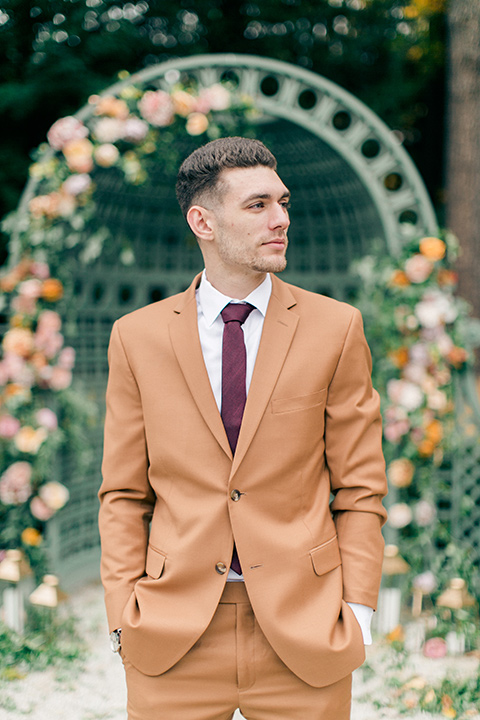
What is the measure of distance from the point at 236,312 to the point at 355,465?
480 millimetres

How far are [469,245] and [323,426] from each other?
4.54 meters

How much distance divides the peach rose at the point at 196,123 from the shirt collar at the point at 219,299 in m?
1.59

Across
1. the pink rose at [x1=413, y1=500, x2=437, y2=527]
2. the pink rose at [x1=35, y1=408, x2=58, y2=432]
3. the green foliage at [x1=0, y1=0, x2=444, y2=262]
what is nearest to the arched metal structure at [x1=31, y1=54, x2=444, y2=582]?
the pink rose at [x1=35, y1=408, x2=58, y2=432]

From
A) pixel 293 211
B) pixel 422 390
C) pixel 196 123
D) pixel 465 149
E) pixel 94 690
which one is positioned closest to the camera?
pixel 94 690

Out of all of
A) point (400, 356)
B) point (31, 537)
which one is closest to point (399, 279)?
point (400, 356)

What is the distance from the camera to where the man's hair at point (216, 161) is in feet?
4.98

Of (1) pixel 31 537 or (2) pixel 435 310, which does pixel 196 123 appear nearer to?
(2) pixel 435 310

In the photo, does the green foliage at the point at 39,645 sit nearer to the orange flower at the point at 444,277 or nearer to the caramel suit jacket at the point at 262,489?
the caramel suit jacket at the point at 262,489

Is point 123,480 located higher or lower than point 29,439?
higher

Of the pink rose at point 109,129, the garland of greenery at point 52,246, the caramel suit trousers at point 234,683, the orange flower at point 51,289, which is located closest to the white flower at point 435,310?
the garland of greenery at point 52,246

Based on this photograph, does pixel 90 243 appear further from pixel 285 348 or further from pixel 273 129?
pixel 285 348

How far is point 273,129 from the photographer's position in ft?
11.5

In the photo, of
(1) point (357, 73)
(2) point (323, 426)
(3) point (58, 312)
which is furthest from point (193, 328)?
(1) point (357, 73)

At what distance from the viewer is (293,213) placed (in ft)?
13.5
